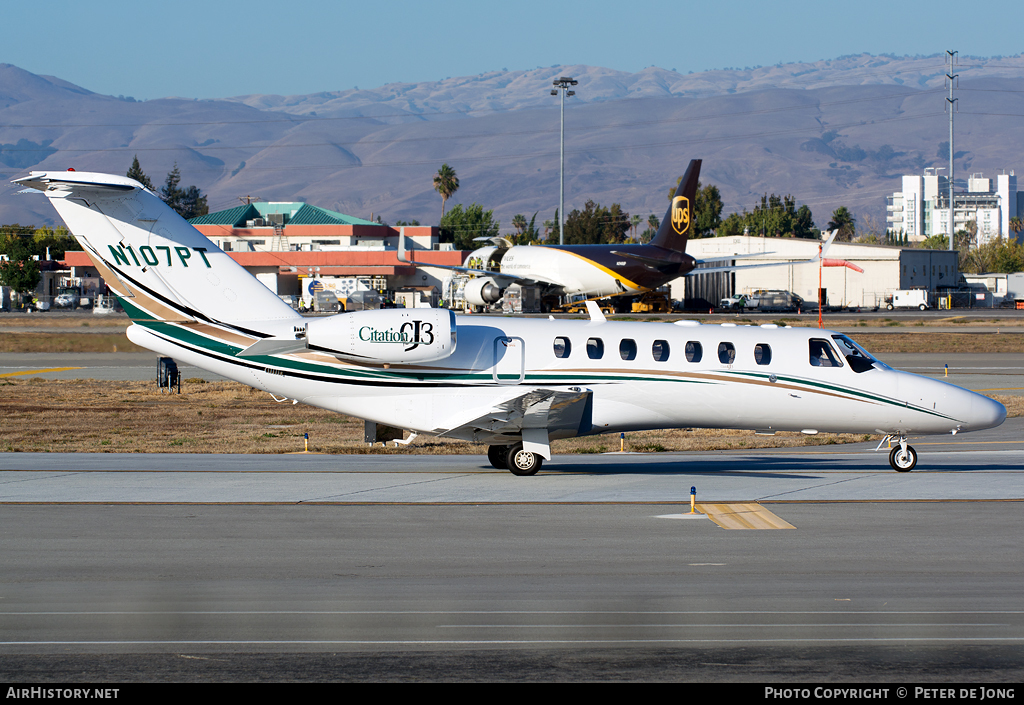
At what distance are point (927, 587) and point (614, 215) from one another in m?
153

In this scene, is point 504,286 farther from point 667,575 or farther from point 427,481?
point 667,575

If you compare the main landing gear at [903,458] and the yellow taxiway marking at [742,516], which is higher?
the main landing gear at [903,458]

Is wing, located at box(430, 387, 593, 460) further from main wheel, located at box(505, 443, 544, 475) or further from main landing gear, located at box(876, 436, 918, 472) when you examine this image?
main landing gear, located at box(876, 436, 918, 472)

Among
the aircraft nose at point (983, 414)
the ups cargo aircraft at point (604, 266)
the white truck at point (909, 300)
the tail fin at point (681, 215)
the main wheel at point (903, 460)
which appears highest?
the tail fin at point (681, 215)

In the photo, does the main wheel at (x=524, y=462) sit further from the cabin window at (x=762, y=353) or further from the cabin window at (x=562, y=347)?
the cabin window at (x=762, y=353)

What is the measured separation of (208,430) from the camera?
2802 cm

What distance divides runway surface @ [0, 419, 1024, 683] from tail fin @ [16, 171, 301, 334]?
3114mm

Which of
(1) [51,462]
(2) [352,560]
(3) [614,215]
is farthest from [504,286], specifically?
(3) [614,215]

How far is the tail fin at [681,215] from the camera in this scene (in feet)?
219

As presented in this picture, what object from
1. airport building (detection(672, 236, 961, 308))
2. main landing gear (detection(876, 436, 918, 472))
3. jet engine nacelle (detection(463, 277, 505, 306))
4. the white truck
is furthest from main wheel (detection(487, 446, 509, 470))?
the white truck

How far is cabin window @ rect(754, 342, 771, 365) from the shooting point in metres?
20.1

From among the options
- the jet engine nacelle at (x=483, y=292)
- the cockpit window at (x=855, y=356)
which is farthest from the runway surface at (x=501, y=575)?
the jet engine nacelle at (x=483, y=292)

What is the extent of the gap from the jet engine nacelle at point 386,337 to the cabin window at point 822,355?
23.7 ft

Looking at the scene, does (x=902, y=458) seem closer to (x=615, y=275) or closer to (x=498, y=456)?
(x=498, y=456)
